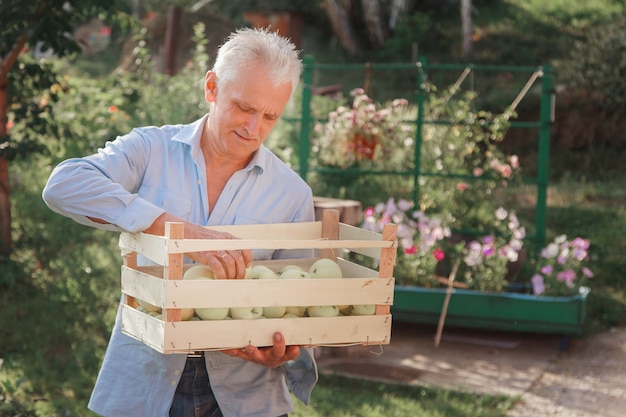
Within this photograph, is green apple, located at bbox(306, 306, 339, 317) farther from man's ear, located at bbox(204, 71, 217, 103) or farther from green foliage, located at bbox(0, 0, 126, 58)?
green foliage, located at bbox(0, 0, 126, 58)

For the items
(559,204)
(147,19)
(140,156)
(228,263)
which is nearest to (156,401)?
(228,263)

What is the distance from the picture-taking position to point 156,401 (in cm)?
236

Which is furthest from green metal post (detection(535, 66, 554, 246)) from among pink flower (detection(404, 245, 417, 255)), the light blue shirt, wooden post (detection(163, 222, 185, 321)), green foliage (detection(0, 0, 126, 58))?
wooden post (detection(163, 222, 185, 321))

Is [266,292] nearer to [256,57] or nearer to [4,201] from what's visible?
[256,57]

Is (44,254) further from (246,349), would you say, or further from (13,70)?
(246,349)

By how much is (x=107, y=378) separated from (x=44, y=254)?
5236 millimetres

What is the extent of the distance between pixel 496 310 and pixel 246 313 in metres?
4.18

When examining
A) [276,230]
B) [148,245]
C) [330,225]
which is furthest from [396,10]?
[148,245]

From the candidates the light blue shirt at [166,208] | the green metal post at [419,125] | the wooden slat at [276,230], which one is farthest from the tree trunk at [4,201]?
the wooden slat at [276,230]

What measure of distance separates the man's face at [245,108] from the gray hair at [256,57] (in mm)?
14

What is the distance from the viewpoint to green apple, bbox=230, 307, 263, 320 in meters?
2.24

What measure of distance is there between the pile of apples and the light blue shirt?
0.54 feet

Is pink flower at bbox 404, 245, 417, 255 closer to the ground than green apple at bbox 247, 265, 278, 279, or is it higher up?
closer to the ground

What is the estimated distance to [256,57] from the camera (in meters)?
2.35
